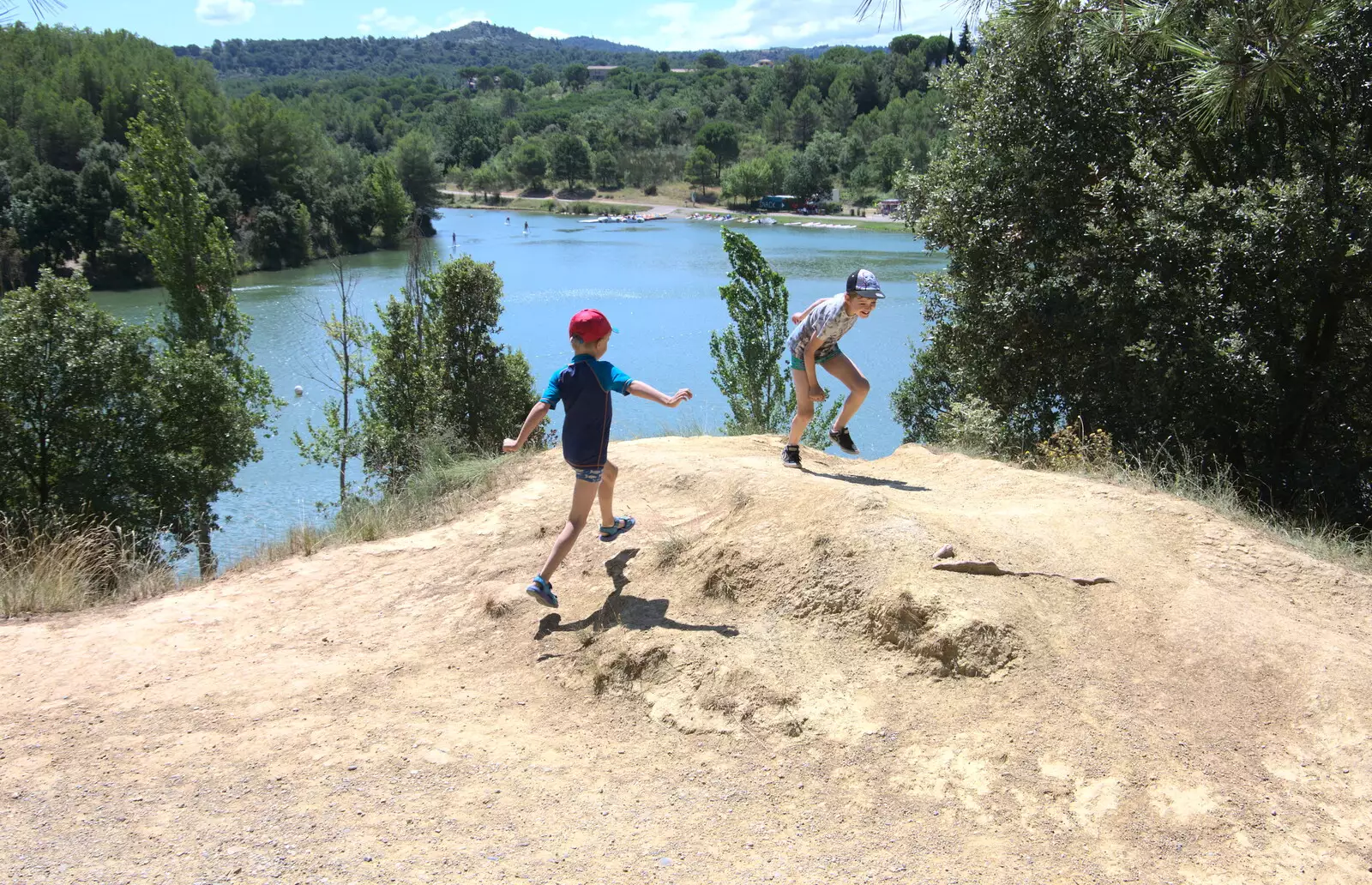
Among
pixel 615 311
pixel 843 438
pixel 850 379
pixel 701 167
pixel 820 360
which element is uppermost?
pixel 701 167

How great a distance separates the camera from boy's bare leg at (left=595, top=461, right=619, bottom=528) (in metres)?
5.83

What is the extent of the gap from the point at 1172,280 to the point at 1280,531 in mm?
4674

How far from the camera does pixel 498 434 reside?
20.1 meters

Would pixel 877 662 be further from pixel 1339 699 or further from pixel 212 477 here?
pixel 212 477

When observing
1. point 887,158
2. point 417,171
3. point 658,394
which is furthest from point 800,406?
point 887,158

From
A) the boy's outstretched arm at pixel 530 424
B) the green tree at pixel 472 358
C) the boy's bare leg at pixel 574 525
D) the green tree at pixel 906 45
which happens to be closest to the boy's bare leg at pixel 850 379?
the boy's bare leg at pixel 574 525

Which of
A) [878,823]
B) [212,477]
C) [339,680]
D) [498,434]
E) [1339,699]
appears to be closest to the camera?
[878,823]

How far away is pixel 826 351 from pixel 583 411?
8.35 feet

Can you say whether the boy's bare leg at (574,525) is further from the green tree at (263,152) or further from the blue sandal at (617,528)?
the green tree at (263,152)

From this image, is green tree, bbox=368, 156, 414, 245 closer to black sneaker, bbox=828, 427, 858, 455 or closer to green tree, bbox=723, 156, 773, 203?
green tree, bbox=723, 156, 773, 203

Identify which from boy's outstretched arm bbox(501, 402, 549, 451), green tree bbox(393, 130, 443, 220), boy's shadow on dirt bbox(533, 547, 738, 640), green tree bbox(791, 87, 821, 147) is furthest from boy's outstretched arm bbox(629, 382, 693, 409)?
green tree bbox(791, 87, 821, 147)

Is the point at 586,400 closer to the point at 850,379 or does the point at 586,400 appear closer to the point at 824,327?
the point at 824,327

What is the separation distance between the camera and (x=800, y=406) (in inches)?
286

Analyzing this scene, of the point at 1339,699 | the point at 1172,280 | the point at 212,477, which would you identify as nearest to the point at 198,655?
the point at 1339,699
